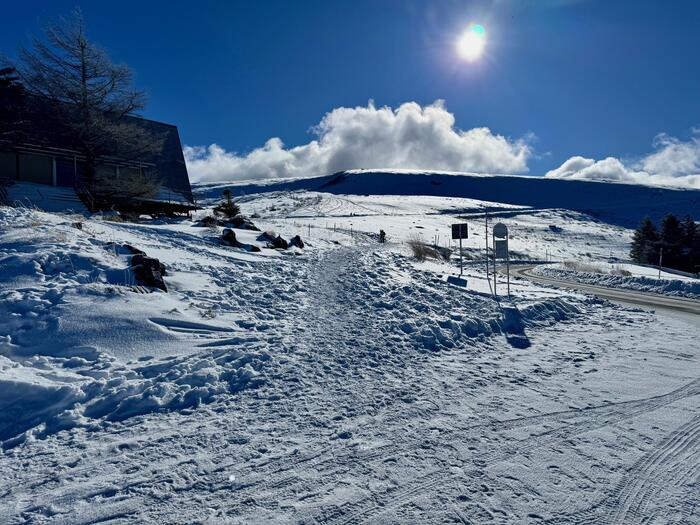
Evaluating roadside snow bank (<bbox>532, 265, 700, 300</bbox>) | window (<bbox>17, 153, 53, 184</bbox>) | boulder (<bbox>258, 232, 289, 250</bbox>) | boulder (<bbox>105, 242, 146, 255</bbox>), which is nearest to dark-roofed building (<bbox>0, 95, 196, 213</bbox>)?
window (<bbox>17, 153, 53, 184</bbox>)

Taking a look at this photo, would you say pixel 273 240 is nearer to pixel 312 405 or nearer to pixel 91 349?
pixel 91 349

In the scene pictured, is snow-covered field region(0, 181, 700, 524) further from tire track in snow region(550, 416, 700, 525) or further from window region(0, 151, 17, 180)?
window region(0, 151, 17, 180)

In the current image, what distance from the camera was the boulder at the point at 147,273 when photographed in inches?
340

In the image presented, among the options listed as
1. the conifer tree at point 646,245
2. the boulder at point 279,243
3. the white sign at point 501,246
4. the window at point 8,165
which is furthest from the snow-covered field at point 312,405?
the conifer tree at point 646,245

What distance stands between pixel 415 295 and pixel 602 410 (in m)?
6.85

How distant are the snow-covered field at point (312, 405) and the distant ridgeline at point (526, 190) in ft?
388

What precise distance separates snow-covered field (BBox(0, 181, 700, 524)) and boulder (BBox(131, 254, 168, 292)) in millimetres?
233

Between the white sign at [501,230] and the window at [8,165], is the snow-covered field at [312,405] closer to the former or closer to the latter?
the white sign at [501,230]

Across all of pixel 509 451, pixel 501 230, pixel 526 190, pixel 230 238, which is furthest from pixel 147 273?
pixel 526 190

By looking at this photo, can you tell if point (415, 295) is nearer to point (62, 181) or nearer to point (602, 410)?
point (602, 410)

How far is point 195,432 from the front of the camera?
4.28 meters

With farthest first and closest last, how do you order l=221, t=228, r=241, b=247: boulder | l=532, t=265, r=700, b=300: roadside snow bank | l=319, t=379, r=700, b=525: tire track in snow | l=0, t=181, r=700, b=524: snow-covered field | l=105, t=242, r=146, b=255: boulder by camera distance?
l=532, t=265, r=700, b=300: roadside snow bank
l=221, t=228, r=241, b=247: boulder
l=105, t=242, r=146, b=255: boulder
l=0, t=181, r=700, b=524: snow-covered field
l=319, t=379, r=700, b=525: tire track in snow

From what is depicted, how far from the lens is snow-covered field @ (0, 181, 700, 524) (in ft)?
10.8

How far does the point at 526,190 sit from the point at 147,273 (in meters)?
159
